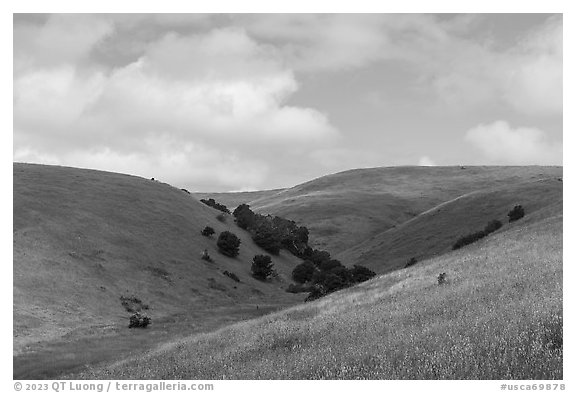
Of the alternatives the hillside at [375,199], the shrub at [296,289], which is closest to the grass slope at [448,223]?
the shrub at [296,289]

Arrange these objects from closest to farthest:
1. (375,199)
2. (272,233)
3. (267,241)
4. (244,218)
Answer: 1. (267,241)
2. (272,233)
3. (244,218)
4. (375,199)

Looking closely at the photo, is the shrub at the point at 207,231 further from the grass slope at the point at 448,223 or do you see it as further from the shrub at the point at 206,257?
the grass slope at the point at 448,223

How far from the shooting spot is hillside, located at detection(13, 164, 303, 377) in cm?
3128

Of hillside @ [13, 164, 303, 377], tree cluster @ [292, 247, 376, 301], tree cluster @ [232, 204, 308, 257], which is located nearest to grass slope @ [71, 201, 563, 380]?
hillside @ [13, 164, 303, 377]

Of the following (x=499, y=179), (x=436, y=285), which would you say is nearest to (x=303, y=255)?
(x=436, y=285)

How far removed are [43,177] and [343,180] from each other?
467 feet

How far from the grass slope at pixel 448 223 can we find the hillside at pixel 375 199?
62.5 ft

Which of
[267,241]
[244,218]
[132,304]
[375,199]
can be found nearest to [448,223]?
[267,241]

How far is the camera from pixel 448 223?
85062 millimetres

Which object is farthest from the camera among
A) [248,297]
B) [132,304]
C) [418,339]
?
[248,297]

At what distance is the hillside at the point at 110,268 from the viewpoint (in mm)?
31281

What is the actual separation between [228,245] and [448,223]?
41042 millimetres

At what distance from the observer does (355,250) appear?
91.5m

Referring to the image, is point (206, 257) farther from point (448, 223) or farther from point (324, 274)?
point (448, 223)
